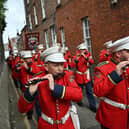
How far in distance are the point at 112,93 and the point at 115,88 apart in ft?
0.31

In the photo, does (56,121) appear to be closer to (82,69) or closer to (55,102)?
(55,102)

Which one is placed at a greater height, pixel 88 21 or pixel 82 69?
pixel 88 21

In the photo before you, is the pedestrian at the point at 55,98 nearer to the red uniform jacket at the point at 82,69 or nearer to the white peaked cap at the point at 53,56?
the white peaked cap at the point at 53,56

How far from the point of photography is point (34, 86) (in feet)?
7.14

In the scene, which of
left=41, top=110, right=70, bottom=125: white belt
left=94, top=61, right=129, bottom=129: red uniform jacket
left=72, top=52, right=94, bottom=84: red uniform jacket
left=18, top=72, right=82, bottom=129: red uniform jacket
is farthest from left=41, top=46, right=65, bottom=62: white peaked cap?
left=72, top=52, right=94, bottom=84: red uniform jacket

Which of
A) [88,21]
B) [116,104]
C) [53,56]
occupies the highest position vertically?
[88,21]

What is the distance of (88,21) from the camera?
10.8 meters


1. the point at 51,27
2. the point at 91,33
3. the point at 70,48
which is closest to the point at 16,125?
the point at 91,33

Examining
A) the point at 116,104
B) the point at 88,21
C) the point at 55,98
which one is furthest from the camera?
the point at 88,21

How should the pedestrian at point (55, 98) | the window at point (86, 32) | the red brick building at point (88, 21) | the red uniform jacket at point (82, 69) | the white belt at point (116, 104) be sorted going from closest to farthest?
the pedestrian at point (55, 98) → the white belt at point (116, 104) → the red uniform jacket at point (82, 69) → the red brick building at point (88, 21) → the window at point (86, 32)

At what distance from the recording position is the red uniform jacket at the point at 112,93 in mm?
2342

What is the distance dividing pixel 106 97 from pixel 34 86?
104cm

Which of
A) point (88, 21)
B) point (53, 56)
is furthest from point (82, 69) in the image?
point (88, 21)

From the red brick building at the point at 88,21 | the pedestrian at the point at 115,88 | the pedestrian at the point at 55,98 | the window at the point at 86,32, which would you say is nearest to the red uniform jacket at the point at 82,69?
the red brick building at the point at 88,21
